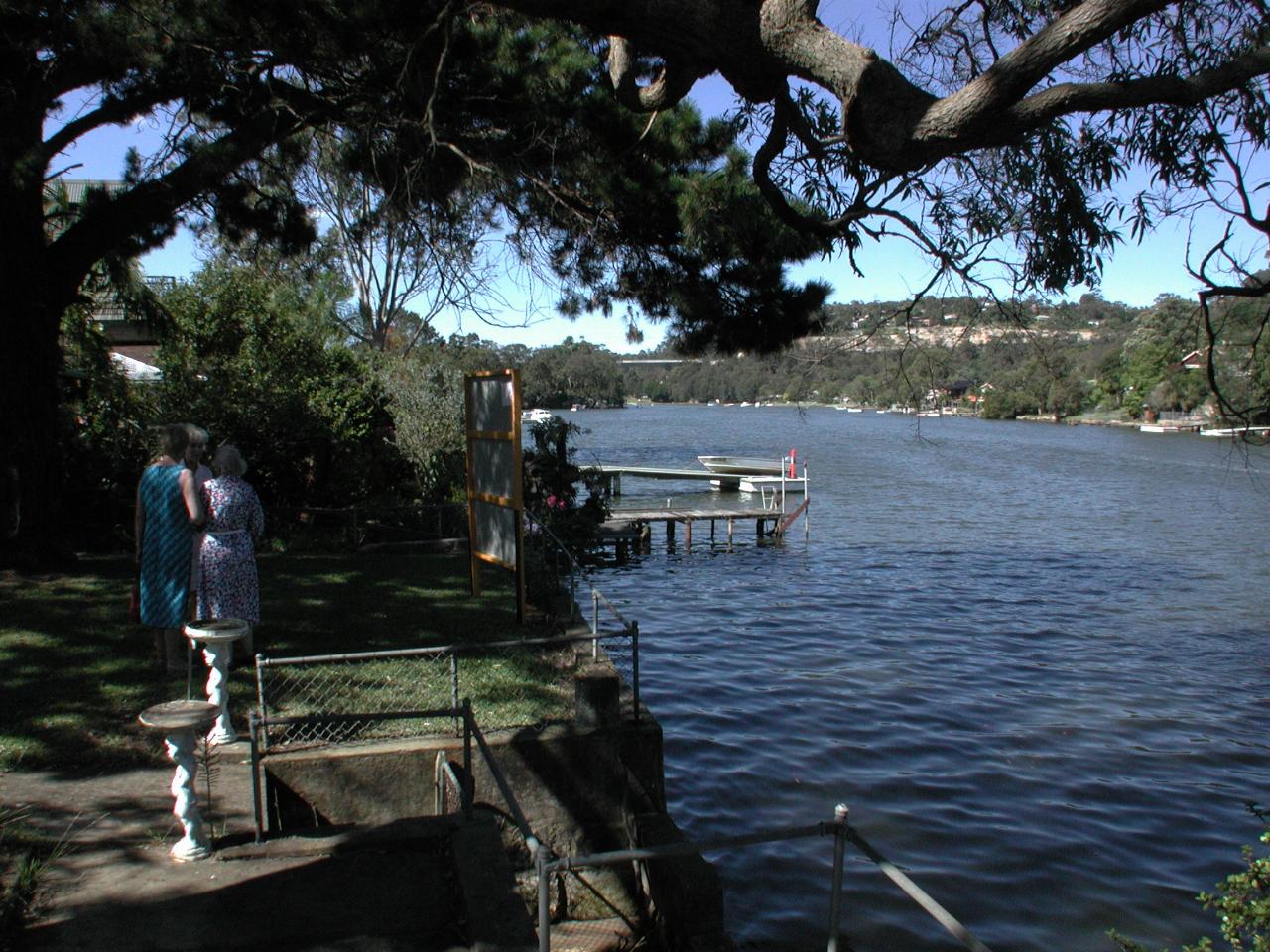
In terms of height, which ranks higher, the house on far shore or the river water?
the house on far shore

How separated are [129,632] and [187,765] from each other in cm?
519

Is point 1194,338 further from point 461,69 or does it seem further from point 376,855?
point 461,69

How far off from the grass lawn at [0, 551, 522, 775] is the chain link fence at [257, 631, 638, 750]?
449 millimetres

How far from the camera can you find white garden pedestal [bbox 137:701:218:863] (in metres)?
5.58

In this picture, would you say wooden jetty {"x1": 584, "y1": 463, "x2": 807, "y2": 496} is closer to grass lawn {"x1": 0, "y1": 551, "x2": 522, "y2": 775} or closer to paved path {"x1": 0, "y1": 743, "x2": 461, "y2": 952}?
grass lawn {"x1": 0, "y1": 551, "x2": 522, "y2": 775}

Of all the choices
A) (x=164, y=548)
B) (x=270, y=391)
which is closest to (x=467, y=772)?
(x=164, y=548)

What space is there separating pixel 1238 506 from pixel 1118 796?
3594 centimetres

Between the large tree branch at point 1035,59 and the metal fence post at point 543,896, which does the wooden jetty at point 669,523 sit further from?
the metal fence post at point 543,896

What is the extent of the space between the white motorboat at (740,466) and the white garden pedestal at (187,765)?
46.9m

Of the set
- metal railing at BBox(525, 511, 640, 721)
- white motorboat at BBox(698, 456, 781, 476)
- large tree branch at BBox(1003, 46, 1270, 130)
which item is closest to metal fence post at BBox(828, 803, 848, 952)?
metal railing at BBox(525, 511, 640, 721)

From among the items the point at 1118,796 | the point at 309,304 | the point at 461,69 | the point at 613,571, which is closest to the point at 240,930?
the point at 461,69

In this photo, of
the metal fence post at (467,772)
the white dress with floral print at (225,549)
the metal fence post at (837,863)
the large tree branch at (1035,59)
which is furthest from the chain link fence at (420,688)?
the large tree branch at (1035,59)

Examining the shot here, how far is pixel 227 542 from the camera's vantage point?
834 cm

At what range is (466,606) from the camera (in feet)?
40.7
